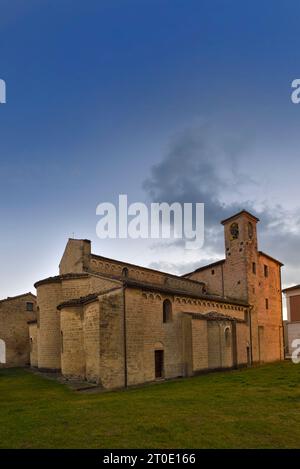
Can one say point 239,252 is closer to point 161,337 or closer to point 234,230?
point 234,230

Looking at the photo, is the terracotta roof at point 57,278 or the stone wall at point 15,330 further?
the stone wall at point 15,330

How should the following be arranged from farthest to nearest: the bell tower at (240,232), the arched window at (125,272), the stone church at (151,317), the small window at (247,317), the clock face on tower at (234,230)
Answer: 1. the clock face on tower at (234,230)
2. the bell tower at (240,232)
3. the small window at (247,317)
4. the arched window at (125,272)
5. the stone church at (151,317)

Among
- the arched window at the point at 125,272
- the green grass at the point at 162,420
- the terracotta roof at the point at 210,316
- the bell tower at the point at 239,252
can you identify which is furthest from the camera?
the bell tower at the point at 239,252

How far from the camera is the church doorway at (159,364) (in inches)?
931

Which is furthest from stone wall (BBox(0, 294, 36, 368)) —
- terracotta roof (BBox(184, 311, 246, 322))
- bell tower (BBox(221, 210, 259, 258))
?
bell tower (BBox(221, 210, 259, 258))

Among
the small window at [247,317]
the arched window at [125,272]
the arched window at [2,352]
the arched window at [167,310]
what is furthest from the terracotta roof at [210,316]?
the arched window at [2,352]

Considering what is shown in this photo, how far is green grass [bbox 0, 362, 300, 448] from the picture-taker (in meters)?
9.05

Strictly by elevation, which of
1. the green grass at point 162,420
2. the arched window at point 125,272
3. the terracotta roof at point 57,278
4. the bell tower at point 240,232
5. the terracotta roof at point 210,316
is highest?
the bell tower at point 240,232

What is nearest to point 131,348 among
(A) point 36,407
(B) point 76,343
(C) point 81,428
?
(B) point 76,343

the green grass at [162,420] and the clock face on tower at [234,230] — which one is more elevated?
the clock face on tower at [234,230]

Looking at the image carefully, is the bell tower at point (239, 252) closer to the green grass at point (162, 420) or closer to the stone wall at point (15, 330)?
the green grass at point (162, 420)

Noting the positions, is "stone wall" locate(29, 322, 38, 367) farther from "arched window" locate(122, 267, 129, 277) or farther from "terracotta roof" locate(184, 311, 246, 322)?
"terracotta roof" locate(184, 311, 246, 322)

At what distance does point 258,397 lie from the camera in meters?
15.6

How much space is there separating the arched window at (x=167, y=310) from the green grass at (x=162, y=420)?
7451mm
